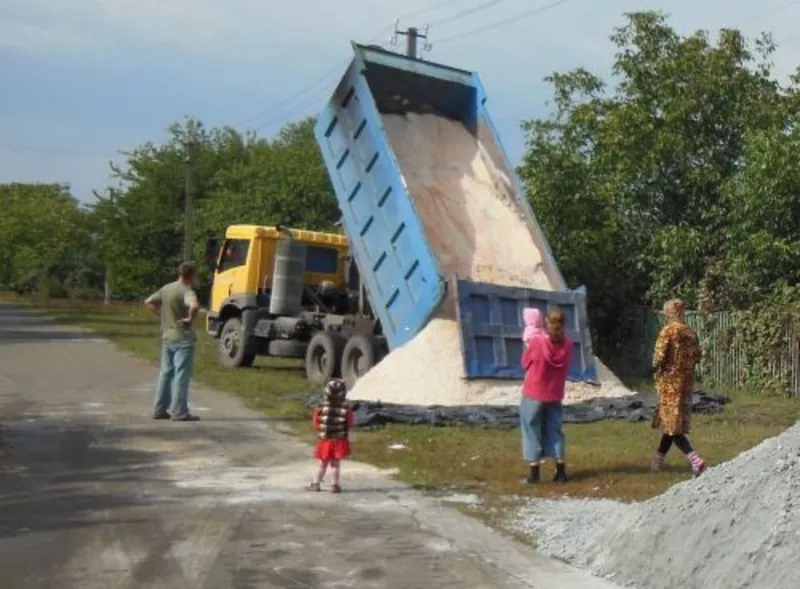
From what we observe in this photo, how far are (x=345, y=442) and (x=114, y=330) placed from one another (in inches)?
1252

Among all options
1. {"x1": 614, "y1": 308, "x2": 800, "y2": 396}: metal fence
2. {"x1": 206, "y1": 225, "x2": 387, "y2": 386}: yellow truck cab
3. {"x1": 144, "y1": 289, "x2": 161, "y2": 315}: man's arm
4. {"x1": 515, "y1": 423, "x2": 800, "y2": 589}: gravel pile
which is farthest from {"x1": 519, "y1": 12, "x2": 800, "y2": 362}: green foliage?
{"x1": 515, "y1": 423, "x2": 800, "y2": 589}: gravel pile

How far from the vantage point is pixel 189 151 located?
204 ft

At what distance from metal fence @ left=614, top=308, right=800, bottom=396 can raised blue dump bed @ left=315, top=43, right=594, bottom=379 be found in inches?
176

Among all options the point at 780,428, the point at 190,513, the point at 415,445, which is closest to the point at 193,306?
the point at 415,445

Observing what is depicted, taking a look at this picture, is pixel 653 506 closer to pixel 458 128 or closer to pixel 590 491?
pixel 590 491

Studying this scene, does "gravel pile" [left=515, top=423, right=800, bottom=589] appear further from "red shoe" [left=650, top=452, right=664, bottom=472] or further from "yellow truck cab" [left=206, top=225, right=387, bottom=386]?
"yellow truck cab" [left=206, top=225, right=387, bottom=386]

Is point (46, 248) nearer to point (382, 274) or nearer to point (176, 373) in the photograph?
point (382, 274)

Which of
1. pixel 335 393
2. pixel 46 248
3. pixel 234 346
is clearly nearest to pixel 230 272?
pixel 234 346

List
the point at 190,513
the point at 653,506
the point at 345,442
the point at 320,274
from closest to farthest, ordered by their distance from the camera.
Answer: the point at 653,506 → the point at 190,513 → the point at 345,442 → the point at 320,274

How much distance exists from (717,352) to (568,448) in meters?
9.28

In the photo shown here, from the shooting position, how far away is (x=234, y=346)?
23.7 m

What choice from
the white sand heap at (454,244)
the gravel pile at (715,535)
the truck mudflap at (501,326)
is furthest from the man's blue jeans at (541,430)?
the truck mudflap at (501,326)

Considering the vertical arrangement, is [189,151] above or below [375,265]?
above

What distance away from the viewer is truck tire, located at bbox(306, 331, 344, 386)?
64.4ft
